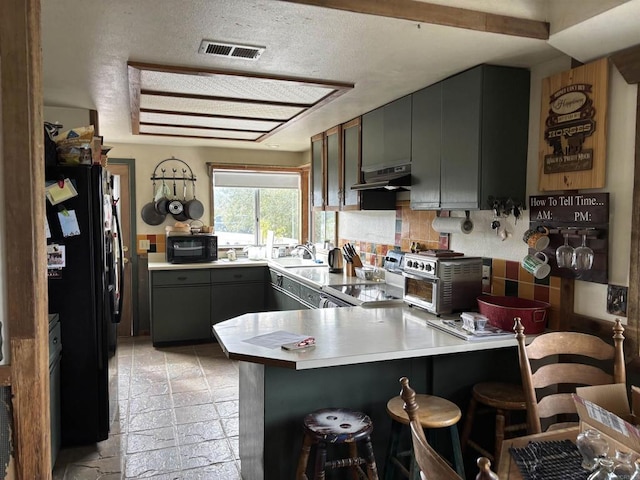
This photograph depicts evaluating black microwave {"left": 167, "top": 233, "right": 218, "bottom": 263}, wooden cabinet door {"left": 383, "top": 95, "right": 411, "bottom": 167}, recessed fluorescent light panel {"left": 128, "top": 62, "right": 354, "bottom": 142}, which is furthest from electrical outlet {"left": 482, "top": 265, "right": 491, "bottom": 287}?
black microwave {"left": 167, "top": 233, "right": 218, "bottom": 263}

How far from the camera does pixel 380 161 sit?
3426mm

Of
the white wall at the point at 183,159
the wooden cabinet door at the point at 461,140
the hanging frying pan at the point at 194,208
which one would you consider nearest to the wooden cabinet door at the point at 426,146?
the wooden cabinet door at the point at 461,140

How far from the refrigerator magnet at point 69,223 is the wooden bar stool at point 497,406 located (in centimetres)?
230

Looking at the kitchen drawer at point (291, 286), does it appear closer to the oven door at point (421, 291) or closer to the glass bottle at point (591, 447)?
the oven door at point (421, 291)

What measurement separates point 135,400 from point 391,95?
2832mm

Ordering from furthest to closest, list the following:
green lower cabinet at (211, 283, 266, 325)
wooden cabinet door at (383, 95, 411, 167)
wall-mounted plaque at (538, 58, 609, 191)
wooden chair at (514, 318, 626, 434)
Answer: green lower cabinet at (211, 283, 266, 325)
wooden cabinet door at (383, 95, 411, 167)
wall-mounted plaque at (538, 58, 609, 191)
wooden chair at (514, 318, 626, 434)

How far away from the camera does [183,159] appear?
5.48 metres

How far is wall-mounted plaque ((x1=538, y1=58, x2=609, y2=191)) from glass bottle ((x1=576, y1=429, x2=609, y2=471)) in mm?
1257

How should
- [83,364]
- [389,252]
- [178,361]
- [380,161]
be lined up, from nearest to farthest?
[83,364] → [380,161] → [389,252] → [178,361]

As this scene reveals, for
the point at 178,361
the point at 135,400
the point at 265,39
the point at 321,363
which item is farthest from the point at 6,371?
the point at 178,361

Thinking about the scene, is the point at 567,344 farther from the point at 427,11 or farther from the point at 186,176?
the point at 186,176

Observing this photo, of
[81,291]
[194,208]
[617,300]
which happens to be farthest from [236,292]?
[617,300]

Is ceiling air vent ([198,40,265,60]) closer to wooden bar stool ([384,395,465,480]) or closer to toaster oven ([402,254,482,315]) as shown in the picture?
toaster oven ([402,254,482,315])

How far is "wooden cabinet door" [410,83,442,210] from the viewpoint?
9.16ft
